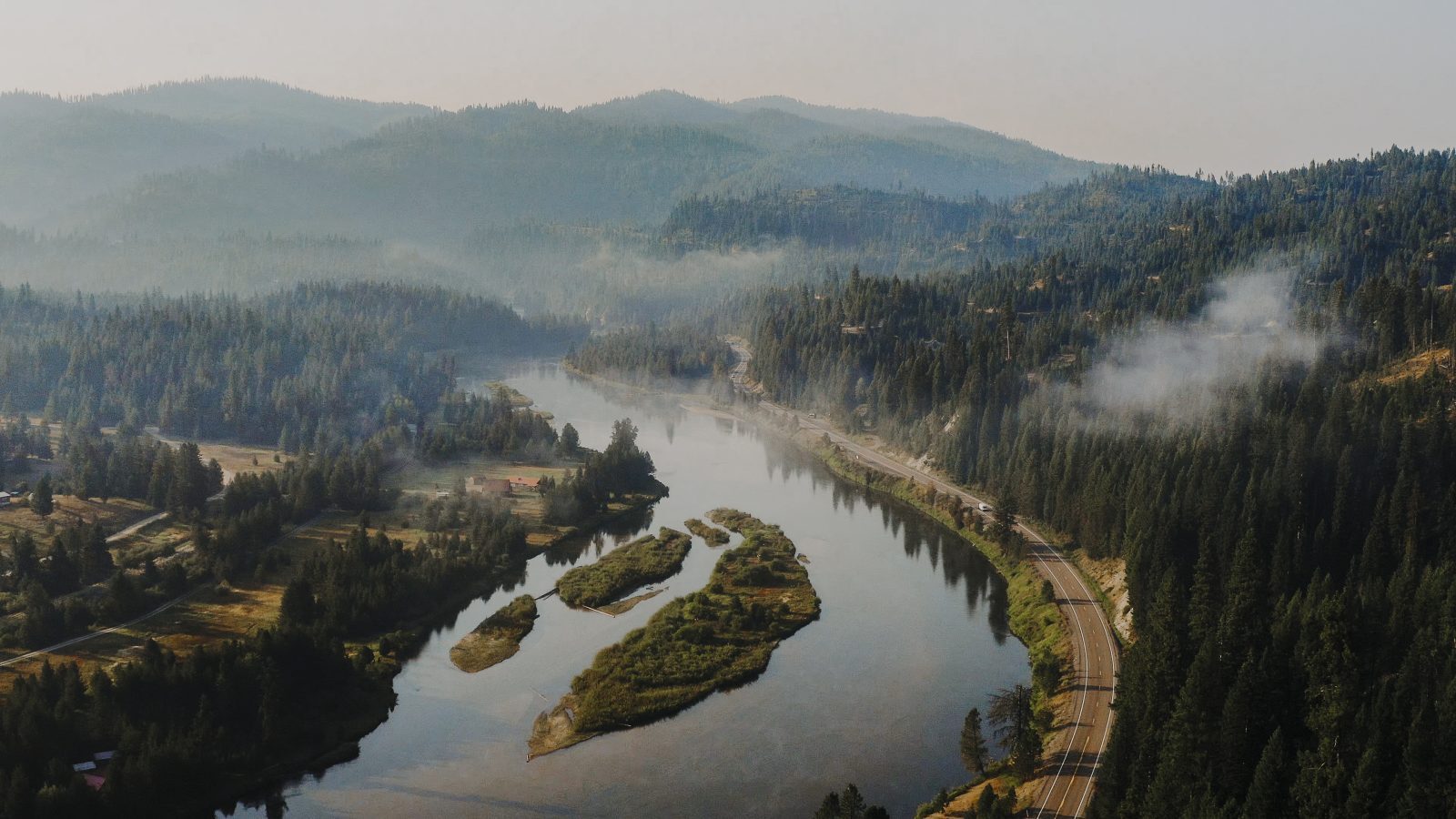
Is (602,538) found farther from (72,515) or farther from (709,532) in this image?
(72,515)

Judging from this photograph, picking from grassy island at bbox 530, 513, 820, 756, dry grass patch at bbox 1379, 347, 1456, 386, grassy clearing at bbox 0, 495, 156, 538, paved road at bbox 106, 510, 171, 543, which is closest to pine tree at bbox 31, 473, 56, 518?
grassy clearing at bbox 0, 495, 156, 538

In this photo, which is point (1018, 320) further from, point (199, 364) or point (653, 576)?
point (199, 364)

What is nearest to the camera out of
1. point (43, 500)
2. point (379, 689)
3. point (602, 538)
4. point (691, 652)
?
point (379, 689)

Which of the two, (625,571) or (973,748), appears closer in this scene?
(973,748)

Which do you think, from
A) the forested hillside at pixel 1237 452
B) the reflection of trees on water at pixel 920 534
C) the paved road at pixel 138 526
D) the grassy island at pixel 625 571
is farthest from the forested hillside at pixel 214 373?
the forested hillside at pixel 1237 452

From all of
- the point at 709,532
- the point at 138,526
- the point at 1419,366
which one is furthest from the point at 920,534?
the point at 138,526

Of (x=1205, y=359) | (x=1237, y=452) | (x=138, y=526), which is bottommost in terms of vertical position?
(x=138, y=526)

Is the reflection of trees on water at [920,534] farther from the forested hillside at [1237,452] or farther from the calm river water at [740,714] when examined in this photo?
the forested hillside at [1237,452]
